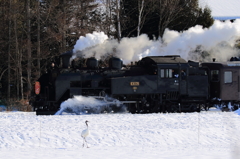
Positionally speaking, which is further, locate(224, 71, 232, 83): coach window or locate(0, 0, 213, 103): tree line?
locate(0, 0, 213, 103): tree line

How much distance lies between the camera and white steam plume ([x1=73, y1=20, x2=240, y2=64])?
1889 centimetres

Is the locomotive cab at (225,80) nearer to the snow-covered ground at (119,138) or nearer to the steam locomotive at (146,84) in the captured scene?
the steam locomotive at (146,84)

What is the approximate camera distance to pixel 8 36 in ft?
87.3

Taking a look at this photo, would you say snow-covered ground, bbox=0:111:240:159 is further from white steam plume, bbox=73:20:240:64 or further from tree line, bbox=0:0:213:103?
tree line, bbox=0:0:213:103

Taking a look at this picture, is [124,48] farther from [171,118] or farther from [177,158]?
[177,158]

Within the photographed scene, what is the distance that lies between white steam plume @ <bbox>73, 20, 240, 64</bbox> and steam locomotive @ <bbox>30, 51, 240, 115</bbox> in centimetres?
211

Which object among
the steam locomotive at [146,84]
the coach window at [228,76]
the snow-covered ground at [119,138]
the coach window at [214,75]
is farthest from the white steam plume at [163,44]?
the snow-covered ground at [119,138]

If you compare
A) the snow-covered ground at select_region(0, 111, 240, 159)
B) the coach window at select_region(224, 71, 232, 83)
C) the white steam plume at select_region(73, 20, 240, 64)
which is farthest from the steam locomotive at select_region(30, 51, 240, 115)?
the snow-covered ground at select_region(0, 111, 240, 159)

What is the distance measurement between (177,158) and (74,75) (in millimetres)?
8801

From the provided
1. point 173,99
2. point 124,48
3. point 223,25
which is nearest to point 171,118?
point 173,99

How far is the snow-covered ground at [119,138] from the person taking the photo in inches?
349

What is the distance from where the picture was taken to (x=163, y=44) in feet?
70.5

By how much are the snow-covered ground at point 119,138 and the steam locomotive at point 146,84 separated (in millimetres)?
2570

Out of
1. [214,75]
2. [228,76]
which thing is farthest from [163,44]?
[228,76]
